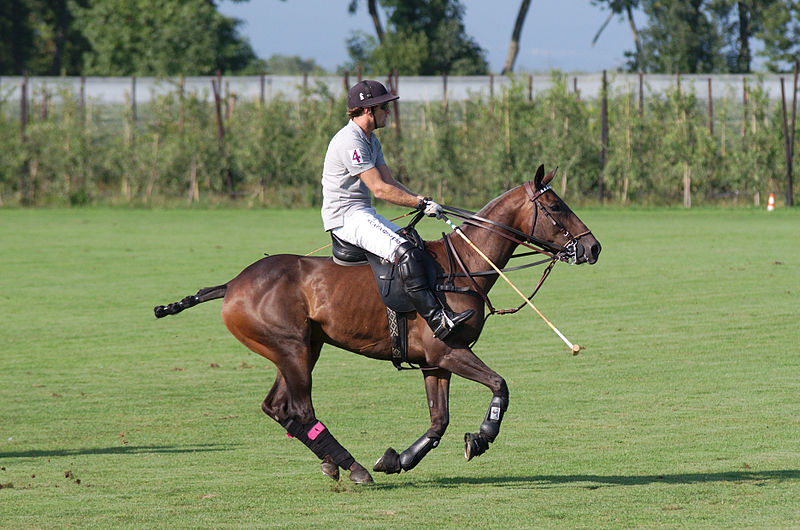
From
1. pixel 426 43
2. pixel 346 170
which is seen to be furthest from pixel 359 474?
pixel 426 43

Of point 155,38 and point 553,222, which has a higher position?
point 155,38

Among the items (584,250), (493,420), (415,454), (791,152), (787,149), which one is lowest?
(415,454)

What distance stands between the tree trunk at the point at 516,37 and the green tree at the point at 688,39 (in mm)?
7684

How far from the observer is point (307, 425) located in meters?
8.92

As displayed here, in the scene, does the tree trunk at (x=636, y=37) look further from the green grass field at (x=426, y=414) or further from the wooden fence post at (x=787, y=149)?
the green grass field at (x=426, y=414)

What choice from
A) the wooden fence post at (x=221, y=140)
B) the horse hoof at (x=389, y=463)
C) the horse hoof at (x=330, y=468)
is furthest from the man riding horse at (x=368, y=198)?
the wooden fence post at (x=221, y=140)

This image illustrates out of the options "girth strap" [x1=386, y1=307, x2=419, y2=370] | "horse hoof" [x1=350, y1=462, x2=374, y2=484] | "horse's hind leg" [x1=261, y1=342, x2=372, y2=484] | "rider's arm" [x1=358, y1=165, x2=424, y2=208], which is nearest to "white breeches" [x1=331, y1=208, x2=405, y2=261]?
"rider's arm" [x1=358, y1=165, x2=424, y2=208]

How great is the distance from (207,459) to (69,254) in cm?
1859

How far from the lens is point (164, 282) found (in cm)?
2247

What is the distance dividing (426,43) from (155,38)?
51.5 feet

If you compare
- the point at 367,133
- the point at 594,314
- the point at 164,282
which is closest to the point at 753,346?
the point at 594,314

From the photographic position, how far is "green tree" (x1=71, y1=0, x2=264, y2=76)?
67250 mm

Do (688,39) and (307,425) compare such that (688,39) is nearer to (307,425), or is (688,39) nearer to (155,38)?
(155,38)

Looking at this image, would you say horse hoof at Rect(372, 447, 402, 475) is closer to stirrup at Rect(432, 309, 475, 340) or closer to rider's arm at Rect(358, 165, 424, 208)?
stirrup at Rect(432, 309, 475, 340)
